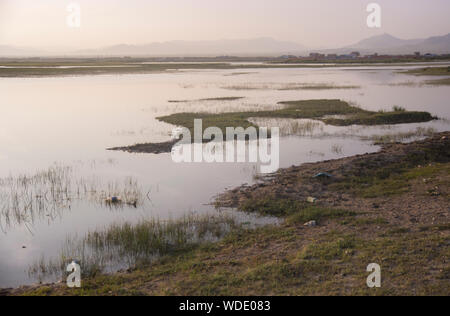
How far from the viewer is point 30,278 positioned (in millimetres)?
8133

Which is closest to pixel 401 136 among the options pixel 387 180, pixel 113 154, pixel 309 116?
pixel 309 116

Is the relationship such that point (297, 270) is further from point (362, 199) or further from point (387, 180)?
point (387, 180)

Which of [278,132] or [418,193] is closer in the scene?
[418,193]

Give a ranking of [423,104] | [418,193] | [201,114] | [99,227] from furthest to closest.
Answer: [423,104] → [201,114] → [418,193] → [99,227]

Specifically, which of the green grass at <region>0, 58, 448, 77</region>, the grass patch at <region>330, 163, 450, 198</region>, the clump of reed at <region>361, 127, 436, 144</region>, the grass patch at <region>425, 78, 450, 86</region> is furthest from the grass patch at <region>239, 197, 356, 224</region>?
the green grass at <region>0, 58, 448, 77</region>

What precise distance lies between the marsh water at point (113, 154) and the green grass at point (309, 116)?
1150mm

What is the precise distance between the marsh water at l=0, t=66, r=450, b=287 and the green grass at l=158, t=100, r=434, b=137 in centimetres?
115

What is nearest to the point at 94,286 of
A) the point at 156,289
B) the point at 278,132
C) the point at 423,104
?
the point at 156,289

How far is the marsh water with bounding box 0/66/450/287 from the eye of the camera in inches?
433

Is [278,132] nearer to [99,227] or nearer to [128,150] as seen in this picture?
[128,150]

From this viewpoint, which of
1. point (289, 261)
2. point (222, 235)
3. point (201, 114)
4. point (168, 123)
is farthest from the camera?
point (201, 114)

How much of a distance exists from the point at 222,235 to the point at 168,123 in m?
15.6

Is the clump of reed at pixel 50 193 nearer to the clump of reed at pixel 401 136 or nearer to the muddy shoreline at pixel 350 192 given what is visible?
the muddy shoreline at pixel 350 192

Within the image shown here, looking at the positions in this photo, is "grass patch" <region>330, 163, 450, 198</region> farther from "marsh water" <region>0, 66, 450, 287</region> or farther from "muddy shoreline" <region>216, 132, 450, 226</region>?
"marsh water" <region>0, 66, 450, 287</region>
